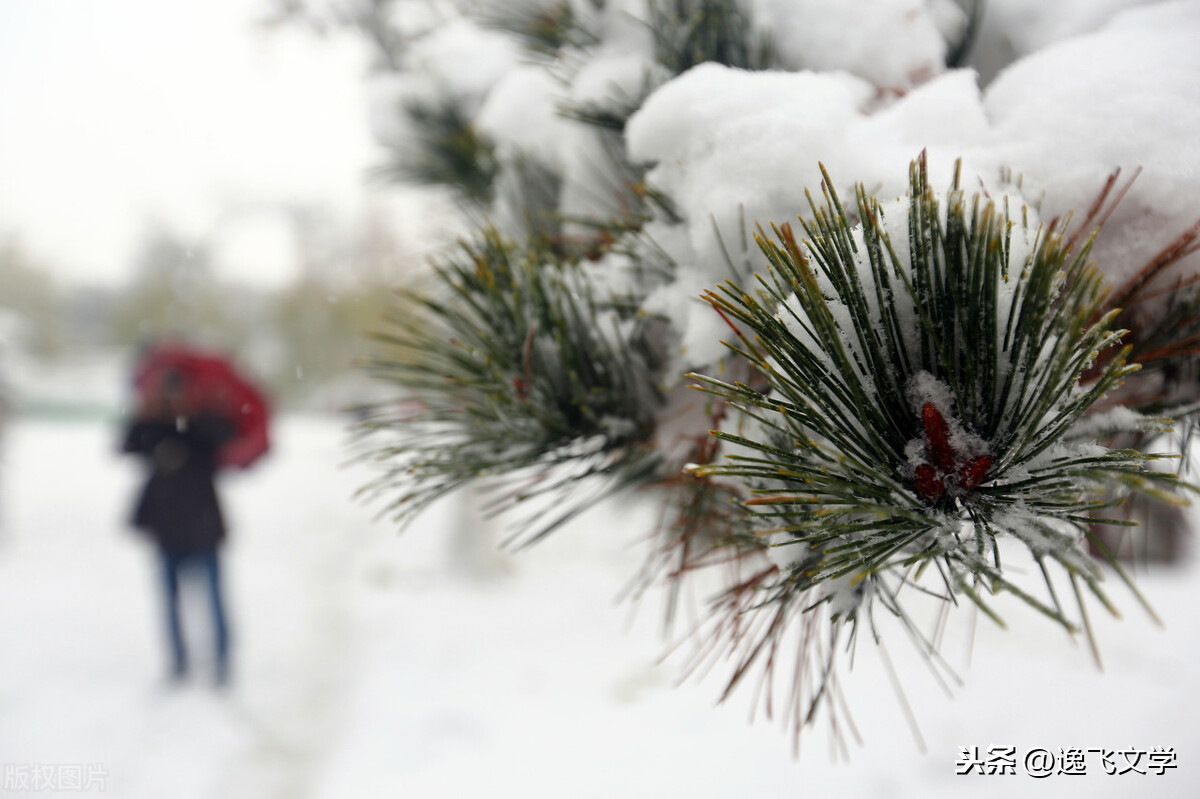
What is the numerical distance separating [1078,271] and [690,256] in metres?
0.34

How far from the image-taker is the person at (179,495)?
2.15 meters

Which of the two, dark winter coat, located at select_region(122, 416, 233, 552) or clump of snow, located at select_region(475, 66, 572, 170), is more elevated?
clump of snow, located at select_region(475, 66, 572, 170)

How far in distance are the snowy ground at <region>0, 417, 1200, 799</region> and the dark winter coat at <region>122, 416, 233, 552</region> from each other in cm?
14

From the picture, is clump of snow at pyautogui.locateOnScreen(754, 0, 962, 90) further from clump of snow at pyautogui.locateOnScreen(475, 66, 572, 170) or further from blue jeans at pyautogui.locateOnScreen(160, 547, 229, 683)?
blue jeans at pyautogui.locateOnScreen(160, 547, 229, 683)

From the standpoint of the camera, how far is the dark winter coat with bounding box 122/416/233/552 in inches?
84.4

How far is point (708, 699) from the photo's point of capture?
2.13 m

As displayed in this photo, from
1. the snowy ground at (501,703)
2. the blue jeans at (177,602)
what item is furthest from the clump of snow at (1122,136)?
the blue jeans at (177,602)

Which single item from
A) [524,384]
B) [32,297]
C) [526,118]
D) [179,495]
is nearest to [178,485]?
[179,495]

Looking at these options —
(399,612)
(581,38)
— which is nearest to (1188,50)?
(581,38)

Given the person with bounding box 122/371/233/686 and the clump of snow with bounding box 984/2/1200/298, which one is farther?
the person with bounding box 122/371/233/686

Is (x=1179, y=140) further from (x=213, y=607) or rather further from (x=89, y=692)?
(x=89, y=692)


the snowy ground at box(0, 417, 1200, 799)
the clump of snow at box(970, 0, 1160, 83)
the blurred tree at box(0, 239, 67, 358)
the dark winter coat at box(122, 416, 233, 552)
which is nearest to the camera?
the clump of snow at box(970, 0, 1160, 83)

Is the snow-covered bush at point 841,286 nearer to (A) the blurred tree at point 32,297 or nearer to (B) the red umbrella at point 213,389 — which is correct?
(B) the red umbrella at point 213,389

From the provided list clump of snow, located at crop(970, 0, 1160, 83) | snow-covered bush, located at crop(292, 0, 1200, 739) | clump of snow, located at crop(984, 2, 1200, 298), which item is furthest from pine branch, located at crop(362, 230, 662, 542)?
clump of snow, located at crop(970, 0, 1160, 83)
